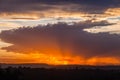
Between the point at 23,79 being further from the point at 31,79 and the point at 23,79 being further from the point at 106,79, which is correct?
the point at 106,79

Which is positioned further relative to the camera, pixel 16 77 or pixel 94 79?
pixel 94 79

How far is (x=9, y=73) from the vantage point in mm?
131250

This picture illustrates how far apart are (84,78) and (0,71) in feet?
90.9

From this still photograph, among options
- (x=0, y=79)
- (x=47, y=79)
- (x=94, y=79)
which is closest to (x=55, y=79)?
(x=47, y=79)

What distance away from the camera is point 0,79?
12144 cm

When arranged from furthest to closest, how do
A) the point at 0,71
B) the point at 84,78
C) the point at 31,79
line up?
the point at 84,78, the point at 31,79, the point at 0,71

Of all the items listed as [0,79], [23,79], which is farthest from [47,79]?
[0,79]

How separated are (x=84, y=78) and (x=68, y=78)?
153 inches

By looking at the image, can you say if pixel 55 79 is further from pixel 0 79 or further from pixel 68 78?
pixel 0 79

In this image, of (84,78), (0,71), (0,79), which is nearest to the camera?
(0,79)

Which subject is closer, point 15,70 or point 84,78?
point 15,70

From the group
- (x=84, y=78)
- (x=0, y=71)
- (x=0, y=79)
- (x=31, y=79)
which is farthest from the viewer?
(x=84, y=78)

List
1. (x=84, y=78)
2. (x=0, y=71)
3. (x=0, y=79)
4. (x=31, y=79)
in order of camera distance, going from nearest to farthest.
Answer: (x=0, y=79) < (x=0, y=71) < (x=31, y=79) < (x=84, y=78)

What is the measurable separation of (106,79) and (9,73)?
2588cm
